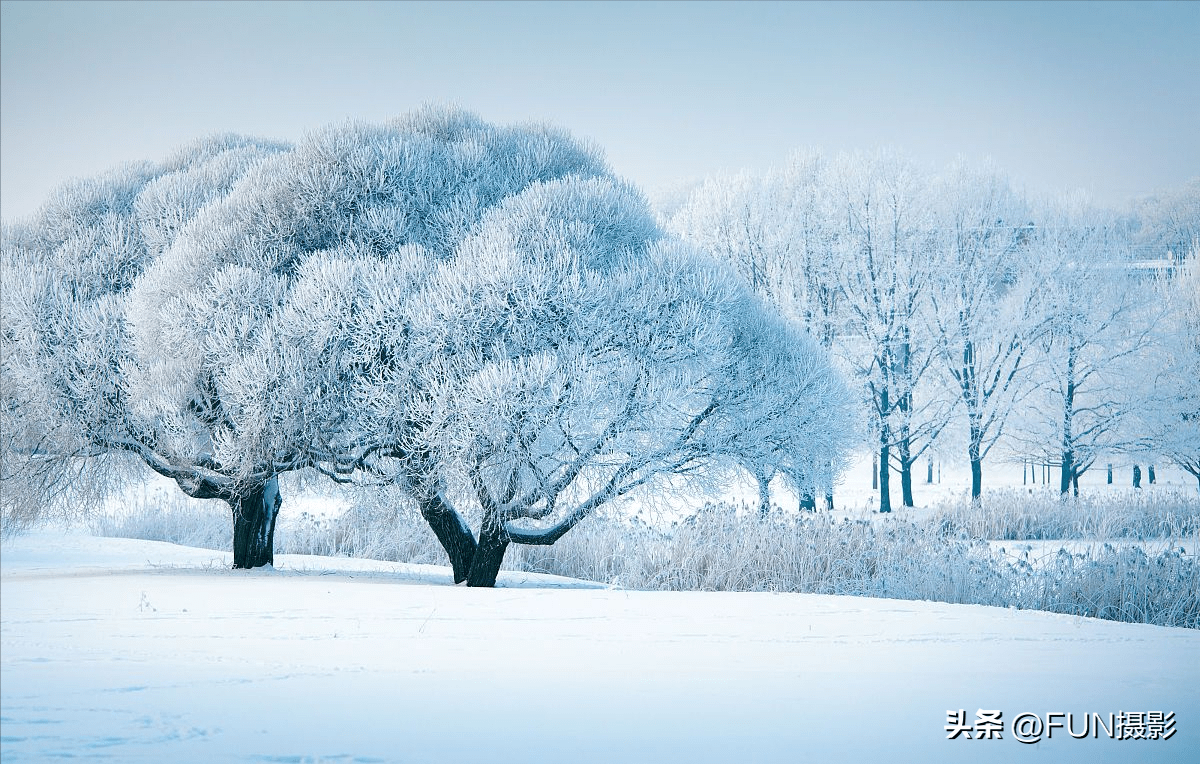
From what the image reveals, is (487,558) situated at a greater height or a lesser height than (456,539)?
lesser

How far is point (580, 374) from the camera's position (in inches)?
325

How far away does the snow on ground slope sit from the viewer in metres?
3.43

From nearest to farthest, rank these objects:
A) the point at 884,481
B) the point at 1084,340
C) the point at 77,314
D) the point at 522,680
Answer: the point at 522,680, the point at 77,314, the point at 1084,340, the point at 884,481

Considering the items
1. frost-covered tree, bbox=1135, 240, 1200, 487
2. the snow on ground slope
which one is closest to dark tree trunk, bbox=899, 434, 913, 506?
frost-covered tree, bbox=1135, 240, 1200, 487

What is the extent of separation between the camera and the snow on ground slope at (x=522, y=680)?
3.43 metres

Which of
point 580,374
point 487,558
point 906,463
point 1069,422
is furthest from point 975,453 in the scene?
point 580,374

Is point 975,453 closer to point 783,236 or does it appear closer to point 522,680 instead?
point 783,236

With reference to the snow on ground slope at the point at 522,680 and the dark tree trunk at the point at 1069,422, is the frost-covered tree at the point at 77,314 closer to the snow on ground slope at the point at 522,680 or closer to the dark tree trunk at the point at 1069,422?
the snow on ground slope at the point at 522,680

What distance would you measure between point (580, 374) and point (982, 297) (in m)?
13.9

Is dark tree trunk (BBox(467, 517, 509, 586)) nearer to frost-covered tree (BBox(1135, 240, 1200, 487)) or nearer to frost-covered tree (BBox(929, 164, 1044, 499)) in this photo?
frost-covered tree (BBox(1135, 240, 1200, 487))

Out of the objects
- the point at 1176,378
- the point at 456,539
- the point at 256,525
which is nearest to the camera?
the point at 456,539

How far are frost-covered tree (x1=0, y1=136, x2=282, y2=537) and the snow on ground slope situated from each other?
2821 mm

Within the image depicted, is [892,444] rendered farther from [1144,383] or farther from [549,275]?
[549,275]

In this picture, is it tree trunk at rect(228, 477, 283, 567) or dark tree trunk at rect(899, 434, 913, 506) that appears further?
dark tree trunk at rect(899, 434, 913, 506)
